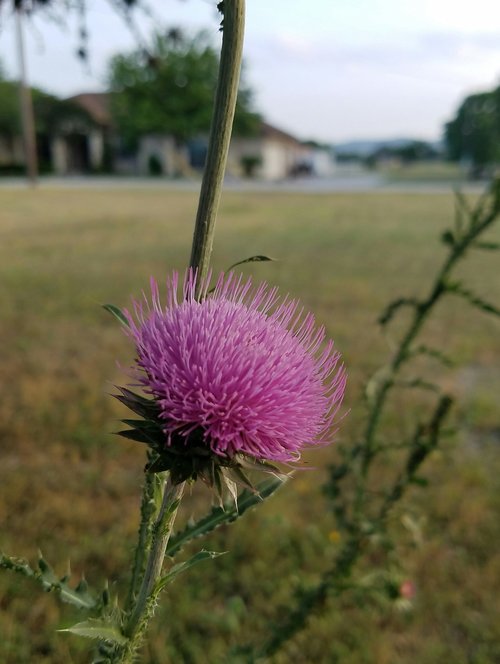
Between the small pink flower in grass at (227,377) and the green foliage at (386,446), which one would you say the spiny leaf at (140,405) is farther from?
the green foliage at (386,446)

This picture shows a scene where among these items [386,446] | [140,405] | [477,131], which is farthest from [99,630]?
[477,131]

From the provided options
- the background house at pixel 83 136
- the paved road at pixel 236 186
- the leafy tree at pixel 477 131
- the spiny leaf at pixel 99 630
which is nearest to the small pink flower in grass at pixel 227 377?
the spiny leaf at pixel 99 630

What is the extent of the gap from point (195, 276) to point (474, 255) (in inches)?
497

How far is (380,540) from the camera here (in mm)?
1998

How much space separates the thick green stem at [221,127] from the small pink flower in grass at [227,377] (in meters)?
0.08

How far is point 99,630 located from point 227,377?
0.38 meters

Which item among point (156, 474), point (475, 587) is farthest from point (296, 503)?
point (156, 474)

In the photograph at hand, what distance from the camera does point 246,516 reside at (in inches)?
142

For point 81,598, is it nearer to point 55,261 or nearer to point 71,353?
point 71,353

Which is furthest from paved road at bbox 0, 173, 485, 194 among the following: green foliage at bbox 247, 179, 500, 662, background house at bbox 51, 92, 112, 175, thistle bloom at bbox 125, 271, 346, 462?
thistle bloom at bbox 125, 271, 346, 462

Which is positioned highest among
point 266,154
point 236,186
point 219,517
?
point 219,517

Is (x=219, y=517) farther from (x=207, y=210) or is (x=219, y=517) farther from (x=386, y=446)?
(x=386, y=446)

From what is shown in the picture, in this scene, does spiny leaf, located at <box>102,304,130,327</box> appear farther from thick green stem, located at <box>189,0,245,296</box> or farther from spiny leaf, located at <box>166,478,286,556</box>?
spiny leaf, located at <box>166,478,286,556</box>

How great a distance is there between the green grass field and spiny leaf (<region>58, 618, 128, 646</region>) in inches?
2.2
